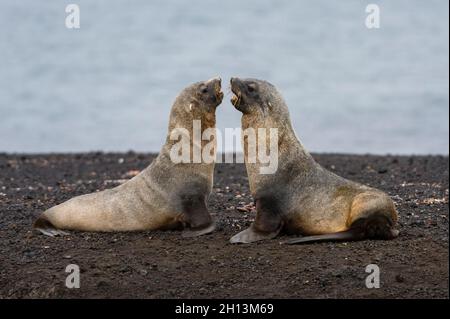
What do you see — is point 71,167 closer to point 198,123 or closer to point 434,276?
point 198,123

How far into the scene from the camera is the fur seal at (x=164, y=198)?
10.5 metres

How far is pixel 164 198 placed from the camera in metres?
10.6

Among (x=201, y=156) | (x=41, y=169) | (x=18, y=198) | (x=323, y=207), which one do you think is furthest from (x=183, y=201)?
(x=41, y=169)

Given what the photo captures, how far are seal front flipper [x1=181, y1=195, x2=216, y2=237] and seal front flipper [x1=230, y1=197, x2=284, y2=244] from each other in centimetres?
46

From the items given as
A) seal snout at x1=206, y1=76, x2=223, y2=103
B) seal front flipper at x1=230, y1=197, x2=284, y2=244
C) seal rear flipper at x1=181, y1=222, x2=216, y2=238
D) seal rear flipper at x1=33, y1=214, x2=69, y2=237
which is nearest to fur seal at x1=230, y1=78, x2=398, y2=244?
seal front flipper at x1=230, y1=197, x2=284, y2=244

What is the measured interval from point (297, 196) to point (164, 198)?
5.09 feet

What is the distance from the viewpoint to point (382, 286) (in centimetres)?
882

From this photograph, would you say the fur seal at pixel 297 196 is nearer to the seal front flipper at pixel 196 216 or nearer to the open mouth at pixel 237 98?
the open mouth at pixel 237 98

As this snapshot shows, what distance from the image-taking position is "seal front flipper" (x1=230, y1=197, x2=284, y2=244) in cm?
1002

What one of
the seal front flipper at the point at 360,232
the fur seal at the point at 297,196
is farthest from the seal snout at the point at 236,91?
the seal front flipper at the point at 360,232

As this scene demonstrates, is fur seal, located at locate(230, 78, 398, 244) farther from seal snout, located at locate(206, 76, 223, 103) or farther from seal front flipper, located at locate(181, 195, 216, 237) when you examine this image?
seal front flipper, located at locate(181, 195, 216, 237)

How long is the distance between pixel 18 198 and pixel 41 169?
15.1 ft

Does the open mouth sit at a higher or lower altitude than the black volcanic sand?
higher

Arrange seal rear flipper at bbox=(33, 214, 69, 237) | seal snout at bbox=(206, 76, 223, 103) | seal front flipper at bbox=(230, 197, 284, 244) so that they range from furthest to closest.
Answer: seal rear flipper at bbox=(33, 214, 69, 237), seal snout at bbox=(206, 76, 223, 103), seal front flipper at bbox=(230, 197, 284, 244)
